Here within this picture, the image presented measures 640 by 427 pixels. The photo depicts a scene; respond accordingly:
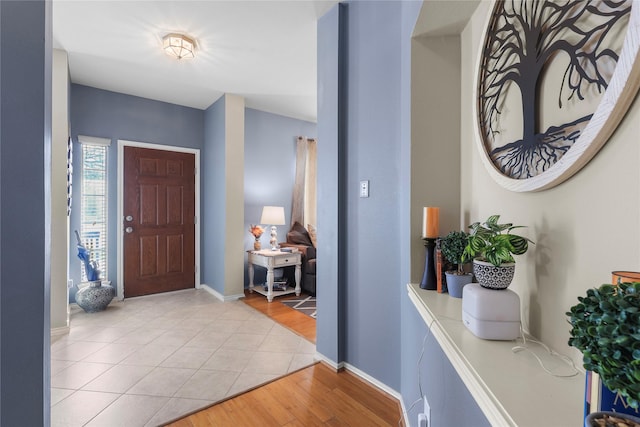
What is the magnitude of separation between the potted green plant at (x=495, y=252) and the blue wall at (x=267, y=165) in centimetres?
379

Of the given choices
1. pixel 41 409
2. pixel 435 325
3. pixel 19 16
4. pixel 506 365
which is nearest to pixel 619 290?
pixel 506 365

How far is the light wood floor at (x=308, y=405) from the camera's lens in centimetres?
163

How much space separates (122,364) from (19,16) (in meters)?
2.28

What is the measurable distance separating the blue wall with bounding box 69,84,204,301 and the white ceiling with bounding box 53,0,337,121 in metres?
0.15

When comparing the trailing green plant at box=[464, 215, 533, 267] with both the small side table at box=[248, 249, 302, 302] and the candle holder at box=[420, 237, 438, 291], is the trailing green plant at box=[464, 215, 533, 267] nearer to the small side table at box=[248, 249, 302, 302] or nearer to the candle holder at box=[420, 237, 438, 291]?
the candle holder at box=[420, 237, 438, 291]

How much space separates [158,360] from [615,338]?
8.88 ft

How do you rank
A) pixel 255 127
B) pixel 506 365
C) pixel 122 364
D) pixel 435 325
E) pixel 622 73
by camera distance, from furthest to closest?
pixel 255 127
pixel 122 364
pixel 435 325
pixel 506 365
pixel 622 73

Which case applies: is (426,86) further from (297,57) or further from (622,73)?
(297,57)

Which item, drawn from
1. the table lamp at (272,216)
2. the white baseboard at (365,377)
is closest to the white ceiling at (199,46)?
the table lamp at (272,216)

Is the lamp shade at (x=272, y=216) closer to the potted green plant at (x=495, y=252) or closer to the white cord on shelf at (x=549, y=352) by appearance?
the potted green plant at (x=495, y=252)

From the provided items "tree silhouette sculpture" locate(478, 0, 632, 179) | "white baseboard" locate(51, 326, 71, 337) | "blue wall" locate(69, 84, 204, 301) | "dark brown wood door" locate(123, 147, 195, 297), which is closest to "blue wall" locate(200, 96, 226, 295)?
"dark brown wood door" locate(123, 147, 195, 297)

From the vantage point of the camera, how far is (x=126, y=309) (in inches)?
137

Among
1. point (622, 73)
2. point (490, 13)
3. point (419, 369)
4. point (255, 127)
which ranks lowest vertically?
point (419, 369)

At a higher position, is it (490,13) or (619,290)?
(490,13)
